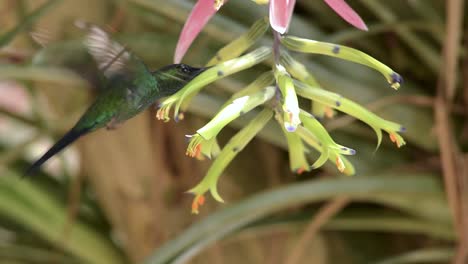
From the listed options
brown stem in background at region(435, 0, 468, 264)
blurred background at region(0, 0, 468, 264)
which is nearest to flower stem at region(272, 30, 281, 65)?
blurred background at region(0, 0, 468, 264)

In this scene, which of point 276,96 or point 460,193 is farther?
point 460,193

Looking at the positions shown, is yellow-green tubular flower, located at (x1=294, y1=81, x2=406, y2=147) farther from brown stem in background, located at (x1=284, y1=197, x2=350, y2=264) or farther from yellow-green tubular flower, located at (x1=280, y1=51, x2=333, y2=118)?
brown stem in background, located at (x1=284, y1=197, x2=350, y2=264)

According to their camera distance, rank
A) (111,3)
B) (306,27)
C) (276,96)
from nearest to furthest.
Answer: (276,96)
(306,27)
(111,3)

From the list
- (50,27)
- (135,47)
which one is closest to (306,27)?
(135,47)

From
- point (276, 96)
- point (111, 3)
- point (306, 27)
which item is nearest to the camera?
point (276, 96)

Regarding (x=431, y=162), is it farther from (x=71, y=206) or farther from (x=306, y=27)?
(x=71, y=206)

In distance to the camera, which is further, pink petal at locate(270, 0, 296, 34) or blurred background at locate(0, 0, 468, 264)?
blurred background at locate(0, 0, 468, 264)

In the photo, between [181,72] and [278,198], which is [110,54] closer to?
[181,72]
